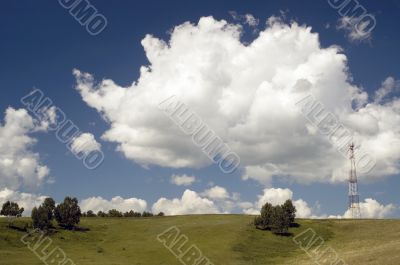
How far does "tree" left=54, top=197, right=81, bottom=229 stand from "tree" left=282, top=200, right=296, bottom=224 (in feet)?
171

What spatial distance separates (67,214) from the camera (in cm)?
12125

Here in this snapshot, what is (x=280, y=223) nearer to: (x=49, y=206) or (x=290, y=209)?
(x=290, y=209)

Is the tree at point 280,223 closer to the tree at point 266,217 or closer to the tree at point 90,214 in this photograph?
the tree at point 266,217

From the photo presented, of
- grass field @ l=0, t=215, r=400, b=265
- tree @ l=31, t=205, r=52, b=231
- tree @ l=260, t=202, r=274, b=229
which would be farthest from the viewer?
tree @ l=260, t=202, r=274, b=229

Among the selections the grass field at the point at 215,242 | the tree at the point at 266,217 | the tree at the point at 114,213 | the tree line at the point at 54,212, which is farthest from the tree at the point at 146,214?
the tree at the point at 266,217

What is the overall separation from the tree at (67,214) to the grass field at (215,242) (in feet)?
15.7

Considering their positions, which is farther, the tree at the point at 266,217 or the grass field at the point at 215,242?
the tree at the point at 266,217

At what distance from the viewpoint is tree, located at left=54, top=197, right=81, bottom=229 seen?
394 ft

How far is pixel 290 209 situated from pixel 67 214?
5585cm

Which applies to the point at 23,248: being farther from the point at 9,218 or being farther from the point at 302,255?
the point at 302,255

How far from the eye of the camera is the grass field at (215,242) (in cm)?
8294

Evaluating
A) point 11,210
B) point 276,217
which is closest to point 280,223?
point 276,217

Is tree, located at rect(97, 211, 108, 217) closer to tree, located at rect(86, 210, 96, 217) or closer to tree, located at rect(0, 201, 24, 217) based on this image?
tree, located at rect(86, 210, 96, 217)

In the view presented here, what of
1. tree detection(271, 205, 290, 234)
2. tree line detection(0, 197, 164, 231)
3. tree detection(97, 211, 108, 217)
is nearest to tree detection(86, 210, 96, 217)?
tree detection(97, 211, 108, 217)
